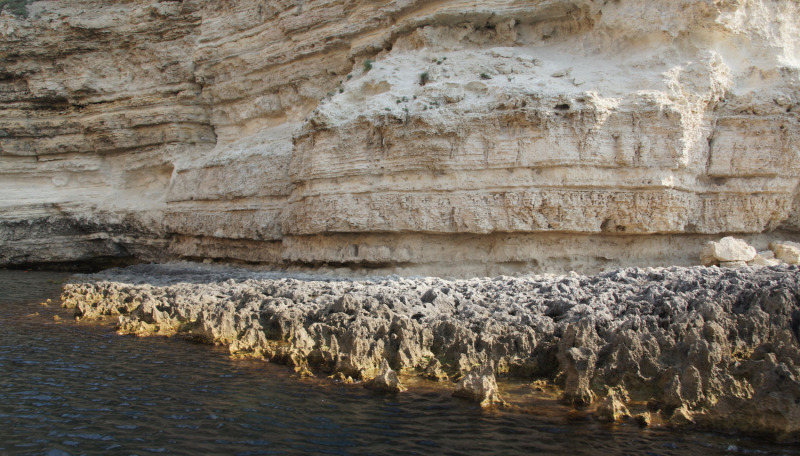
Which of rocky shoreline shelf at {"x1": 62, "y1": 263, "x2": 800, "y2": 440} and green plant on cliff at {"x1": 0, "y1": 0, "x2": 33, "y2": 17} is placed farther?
green plant on cliff at {"x1": 0, "y1": 0, "x2": 33, "y2": 17}

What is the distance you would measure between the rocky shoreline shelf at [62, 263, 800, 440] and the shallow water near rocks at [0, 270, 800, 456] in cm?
31

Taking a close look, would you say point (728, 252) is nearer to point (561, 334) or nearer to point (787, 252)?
point (787, 252)

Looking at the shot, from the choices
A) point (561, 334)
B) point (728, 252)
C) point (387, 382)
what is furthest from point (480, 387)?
point (728, 252)

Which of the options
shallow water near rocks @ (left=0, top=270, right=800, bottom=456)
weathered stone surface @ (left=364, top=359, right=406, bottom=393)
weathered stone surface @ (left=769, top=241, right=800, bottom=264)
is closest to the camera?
shallow water near rocks @ (left=0, top=270, right=800, bottom=456)

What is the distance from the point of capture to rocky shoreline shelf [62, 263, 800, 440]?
5508mm

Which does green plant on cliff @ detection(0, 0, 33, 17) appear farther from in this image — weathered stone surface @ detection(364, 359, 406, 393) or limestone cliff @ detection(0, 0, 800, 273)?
weathered stone surface @ detection(364, 359, 406, 393)

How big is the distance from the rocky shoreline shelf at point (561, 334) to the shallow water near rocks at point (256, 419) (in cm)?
31

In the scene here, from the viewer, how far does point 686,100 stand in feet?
36.5

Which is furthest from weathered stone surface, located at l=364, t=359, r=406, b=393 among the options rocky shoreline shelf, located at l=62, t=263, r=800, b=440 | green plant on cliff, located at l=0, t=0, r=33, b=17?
green plant on cliff, located at l=0, t=0, r=33, b=17

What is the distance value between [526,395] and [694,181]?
7.75 m

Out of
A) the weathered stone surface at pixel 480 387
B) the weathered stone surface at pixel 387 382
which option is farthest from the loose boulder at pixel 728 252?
the weathered stone surface at pixel 387 382

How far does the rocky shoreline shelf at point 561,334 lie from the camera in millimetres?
5508

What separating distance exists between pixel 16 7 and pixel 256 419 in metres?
23.9

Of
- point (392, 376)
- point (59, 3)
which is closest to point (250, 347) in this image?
point (392, 376)
